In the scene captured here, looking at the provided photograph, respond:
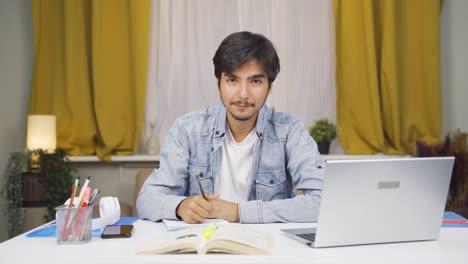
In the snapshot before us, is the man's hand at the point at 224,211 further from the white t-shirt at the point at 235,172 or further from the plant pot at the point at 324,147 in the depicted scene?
the plant pot at the point at 324,147

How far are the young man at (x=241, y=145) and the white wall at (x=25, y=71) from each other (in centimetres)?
173

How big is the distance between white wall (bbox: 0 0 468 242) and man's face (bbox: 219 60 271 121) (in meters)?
1.84

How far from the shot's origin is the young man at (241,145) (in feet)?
6.63

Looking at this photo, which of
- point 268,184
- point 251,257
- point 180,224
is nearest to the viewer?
Answer: point 251,257

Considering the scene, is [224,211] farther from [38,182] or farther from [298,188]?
[38,182]

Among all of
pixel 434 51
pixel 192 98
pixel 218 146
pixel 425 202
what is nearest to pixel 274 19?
pixel 192 98

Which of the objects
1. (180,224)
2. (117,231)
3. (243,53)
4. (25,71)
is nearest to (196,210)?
(180,224)

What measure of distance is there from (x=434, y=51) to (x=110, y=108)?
2.08m

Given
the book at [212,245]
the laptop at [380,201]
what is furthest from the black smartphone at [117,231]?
the laptop at [380,201]

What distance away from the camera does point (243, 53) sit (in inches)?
80.4

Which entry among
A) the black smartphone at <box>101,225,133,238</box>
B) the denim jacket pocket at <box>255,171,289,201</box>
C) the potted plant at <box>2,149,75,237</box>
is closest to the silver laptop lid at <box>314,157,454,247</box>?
the black smartphone at <box>101,225,133,238</box>

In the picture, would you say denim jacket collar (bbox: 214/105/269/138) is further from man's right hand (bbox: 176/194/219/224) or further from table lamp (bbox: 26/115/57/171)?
table lamp (bbox: 26/115/57/171)

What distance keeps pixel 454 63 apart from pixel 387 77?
0.52 meters

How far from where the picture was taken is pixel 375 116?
3.58 meters
